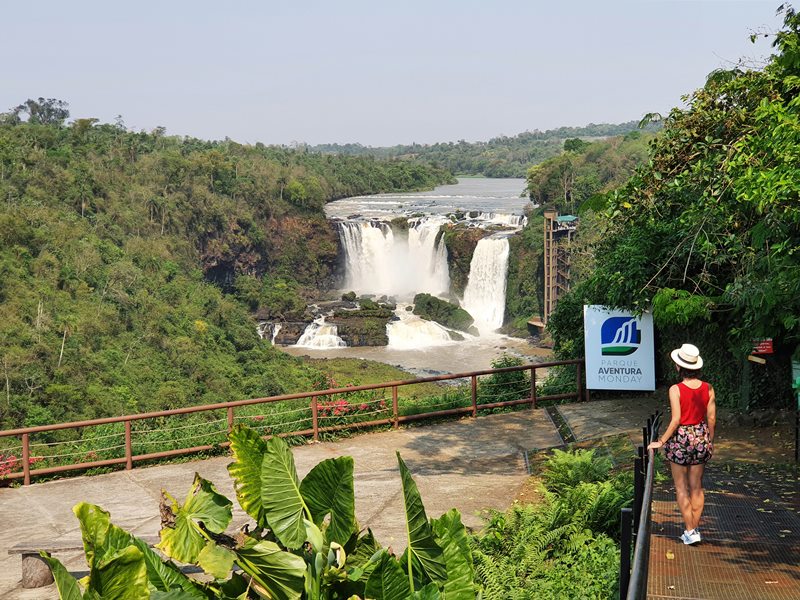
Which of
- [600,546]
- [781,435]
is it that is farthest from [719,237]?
[600,546]

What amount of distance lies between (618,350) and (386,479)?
4.87m

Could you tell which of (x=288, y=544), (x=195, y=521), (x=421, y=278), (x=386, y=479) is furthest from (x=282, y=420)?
(x=421, y=278)

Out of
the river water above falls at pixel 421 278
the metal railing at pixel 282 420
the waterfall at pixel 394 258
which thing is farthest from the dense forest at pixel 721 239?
the waterfall at pixel 394 258

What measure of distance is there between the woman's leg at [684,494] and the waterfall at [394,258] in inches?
1958

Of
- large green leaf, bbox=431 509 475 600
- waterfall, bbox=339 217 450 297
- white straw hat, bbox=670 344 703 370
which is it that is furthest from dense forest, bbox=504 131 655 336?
large green leaf, bbox=431 509 475 600

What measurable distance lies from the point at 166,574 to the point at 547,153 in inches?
5949

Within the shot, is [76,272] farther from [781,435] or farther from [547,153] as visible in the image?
[547,153]

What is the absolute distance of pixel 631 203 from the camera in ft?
47.1

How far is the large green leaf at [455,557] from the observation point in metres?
4.69

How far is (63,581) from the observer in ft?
12.1

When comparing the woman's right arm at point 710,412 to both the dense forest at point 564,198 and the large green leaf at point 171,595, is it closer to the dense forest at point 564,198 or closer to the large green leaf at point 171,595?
the large green leaf at point 171,595

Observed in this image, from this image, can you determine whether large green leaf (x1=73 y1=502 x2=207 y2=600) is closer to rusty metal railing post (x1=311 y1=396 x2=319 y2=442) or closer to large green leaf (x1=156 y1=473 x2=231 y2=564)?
large green leaf (x1=156 y1=473 x2=231 y2=564)

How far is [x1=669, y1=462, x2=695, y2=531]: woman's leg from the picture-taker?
245 inches

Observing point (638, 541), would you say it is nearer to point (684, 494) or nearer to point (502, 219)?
point (684, 494)
